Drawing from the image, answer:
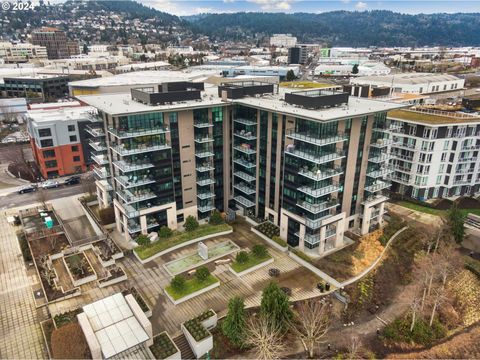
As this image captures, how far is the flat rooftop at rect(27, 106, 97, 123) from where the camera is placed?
3564 inches

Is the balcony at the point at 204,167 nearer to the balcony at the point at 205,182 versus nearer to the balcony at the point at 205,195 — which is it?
the balcony at the point at 205,182

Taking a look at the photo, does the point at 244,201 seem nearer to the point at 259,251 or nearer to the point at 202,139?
the point at 259,251

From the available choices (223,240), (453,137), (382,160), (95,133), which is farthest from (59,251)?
(453,137)

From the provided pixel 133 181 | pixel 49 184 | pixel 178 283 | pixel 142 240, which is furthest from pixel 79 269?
pixel 49 184

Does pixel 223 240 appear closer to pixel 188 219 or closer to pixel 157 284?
pixel 188 219

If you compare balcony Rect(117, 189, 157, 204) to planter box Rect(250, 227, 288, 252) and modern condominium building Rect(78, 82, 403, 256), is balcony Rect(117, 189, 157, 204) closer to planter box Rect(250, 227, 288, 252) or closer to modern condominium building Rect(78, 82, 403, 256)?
modern condominium building Rect(78, 82, 403, 256)

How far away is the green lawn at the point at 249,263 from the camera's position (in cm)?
5309

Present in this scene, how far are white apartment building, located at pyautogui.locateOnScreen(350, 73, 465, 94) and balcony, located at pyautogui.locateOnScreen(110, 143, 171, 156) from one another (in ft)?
323

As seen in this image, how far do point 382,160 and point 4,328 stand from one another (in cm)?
6235

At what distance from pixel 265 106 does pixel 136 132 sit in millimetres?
21916

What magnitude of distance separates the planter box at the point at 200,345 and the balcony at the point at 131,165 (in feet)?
87.2

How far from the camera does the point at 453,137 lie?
74062mm

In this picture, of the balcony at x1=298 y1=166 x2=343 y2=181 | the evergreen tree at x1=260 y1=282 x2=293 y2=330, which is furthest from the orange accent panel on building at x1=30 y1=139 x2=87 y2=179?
the evergreen tree at x1=260 y1=282 x2=293 y2=330

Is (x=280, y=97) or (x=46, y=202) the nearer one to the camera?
(x=280, y=97)
